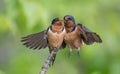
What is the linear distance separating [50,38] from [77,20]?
162 centimetres

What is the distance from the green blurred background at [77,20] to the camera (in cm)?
221

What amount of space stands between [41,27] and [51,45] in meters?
1.30

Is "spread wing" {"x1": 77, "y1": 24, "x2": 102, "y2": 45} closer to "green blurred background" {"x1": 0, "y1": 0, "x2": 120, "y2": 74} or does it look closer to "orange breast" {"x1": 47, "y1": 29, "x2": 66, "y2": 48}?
"orange breast" {"x1": 47, "y1": 29, "x2": 66, "y2": 48}

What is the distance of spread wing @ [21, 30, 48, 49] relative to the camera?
40.1 inches

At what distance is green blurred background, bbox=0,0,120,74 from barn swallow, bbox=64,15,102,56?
108 cm

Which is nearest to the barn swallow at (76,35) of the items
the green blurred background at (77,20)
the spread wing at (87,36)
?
the spread wing at (87,36)

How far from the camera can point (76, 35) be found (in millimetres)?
1007

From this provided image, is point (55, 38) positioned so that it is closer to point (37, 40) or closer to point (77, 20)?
point (37, 40)

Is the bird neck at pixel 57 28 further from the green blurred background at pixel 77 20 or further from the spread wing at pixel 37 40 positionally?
the green blurred background at pixel 77 20

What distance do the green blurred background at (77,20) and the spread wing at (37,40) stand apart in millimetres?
1060

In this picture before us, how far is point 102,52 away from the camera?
2.54 meters

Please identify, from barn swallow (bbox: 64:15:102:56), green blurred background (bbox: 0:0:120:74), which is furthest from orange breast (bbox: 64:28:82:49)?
green blurred background (bbox: 0:0:120:74)

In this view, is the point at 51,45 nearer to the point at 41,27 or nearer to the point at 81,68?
the point at 41,27

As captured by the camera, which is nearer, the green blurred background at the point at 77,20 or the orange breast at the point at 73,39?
the orange breast at the point at 73,39
